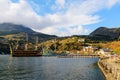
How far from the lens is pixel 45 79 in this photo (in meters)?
72.4

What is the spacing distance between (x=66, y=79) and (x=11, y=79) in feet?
53.0

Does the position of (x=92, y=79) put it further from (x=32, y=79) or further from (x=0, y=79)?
(x=0, y=79)

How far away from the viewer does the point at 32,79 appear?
72250mm

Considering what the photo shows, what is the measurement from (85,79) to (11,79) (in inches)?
853

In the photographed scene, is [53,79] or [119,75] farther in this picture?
[53,79]

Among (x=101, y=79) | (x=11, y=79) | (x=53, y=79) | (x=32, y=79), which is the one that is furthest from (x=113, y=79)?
(x=11, y=79)

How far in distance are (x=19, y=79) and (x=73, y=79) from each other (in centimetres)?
1579

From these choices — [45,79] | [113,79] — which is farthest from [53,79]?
[113,79]

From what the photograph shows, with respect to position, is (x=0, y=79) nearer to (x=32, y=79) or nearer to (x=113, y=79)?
(x=32, y=79)

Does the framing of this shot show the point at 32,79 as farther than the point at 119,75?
Yes

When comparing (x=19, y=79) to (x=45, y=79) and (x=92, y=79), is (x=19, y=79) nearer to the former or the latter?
(x=45, y=79)

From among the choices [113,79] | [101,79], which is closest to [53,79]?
[101,79]

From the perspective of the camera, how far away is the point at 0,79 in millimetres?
72688

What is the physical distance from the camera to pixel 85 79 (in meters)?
71.9
